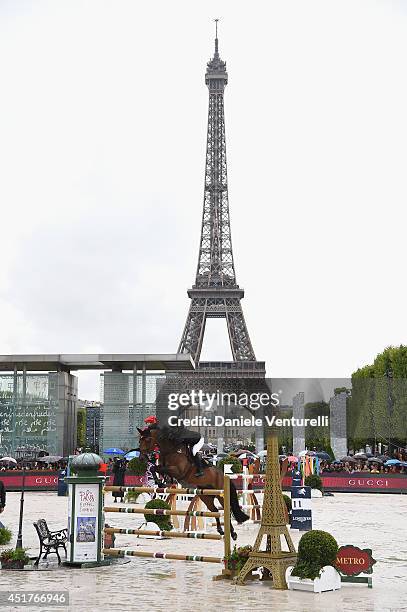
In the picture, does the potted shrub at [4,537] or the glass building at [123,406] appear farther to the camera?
A: the glass building at [123,406]

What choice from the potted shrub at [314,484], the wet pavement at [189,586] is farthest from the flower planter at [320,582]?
the potted shrub at [314,484]

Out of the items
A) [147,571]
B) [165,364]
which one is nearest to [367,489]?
[165,364]

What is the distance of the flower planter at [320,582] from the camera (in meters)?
14.0

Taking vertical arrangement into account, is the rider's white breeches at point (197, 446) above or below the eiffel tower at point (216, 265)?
below

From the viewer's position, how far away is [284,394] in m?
79.9

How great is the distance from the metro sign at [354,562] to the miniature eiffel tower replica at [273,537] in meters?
0.86

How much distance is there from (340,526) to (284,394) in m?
53.7

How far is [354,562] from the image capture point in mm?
14727

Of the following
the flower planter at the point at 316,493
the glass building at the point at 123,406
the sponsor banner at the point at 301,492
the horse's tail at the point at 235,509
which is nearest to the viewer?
the horse's tail at the point at 235,509

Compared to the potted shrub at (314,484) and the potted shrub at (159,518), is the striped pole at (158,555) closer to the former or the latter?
the potted shrub at (159,518)

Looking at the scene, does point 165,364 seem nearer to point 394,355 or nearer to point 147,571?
point 394,355

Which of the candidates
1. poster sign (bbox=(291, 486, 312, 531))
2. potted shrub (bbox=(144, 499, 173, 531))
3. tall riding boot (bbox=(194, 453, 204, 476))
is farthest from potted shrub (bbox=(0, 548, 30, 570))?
poster sign (bbox=(291, 486, 312, 531))

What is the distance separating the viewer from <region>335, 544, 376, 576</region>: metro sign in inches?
577

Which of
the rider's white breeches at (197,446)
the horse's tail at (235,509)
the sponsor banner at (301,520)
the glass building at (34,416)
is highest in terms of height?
the glass building at (34,416)
